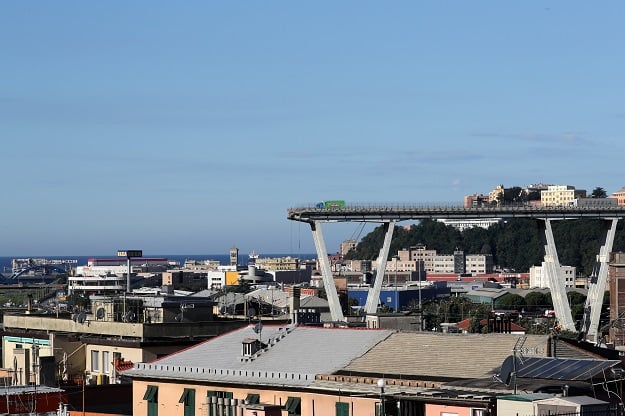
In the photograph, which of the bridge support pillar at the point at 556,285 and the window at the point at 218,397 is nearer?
the window at the point at 218,397

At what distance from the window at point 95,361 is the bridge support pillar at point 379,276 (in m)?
85.5

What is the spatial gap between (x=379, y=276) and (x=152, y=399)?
108m

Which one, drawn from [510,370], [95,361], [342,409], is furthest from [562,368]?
[95,361]

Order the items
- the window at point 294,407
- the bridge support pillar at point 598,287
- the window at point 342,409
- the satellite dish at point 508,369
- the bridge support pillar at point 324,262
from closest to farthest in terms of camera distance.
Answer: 1. the satellite dish at point 508,369
2. the window at point 342,409
3. the window at point 294,407
4. the bridge support pillar at point 324,262
5. the bridge support pillar at point 598,287

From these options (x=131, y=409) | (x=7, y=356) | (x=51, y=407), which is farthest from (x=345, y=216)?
(x=51, y=407)

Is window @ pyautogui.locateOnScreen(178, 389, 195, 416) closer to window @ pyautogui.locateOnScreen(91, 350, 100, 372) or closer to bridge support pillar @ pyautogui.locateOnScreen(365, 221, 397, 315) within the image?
window @ pyautogui.locateOnScreen(91, 350, 100, 372)

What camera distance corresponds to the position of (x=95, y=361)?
58000mm

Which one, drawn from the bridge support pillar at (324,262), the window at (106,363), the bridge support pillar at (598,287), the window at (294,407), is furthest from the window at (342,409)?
the bridge support pillar at (598,287)

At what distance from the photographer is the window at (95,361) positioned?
189 feet

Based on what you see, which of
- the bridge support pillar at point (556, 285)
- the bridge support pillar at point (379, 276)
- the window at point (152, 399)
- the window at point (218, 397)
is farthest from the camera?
the bridge support pillar at point (556, 285)

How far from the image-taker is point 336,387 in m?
34.9

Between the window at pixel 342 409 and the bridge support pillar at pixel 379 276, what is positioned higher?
the bridge support pillar at pixel 379 276

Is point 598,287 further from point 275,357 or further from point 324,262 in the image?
point 275,357

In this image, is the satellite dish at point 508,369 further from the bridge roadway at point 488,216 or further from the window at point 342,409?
the bridge roadway at point 488,216
